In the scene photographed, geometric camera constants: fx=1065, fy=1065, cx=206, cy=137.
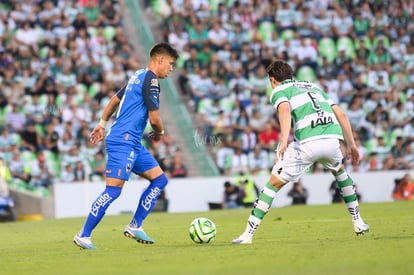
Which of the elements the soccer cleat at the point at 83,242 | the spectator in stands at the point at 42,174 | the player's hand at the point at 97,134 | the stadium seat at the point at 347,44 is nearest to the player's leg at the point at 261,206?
the soccer cleat at the point at 83,242

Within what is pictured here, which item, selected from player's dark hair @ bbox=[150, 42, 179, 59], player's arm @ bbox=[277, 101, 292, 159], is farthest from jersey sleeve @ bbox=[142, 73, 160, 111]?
player's arm @ bbox=[277, 101, 292, 159]

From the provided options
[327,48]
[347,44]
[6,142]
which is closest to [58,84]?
[6,142]

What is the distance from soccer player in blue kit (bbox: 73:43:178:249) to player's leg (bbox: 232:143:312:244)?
1415 millimetres

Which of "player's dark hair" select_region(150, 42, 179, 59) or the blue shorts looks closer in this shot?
the blue shorts

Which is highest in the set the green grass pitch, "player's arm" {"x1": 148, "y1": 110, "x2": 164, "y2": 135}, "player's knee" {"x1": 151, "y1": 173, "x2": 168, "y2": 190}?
"player's arm" {"x1": 148, "y1": 110, "x2": 164, "y2": 135}

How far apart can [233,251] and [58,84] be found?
59.1 feet

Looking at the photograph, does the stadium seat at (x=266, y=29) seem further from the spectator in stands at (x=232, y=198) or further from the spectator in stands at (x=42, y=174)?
the spectator in stands at (x=42, y=174)

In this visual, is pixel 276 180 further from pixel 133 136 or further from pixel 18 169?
pixel 18 169

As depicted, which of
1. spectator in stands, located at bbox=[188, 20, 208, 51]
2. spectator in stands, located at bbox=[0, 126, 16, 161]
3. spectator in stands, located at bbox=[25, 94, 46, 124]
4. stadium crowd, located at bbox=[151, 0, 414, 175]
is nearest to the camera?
spectator in stands, located at bbox=[0, 126, 16, 161]

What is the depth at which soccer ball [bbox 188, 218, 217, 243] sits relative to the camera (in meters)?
13.2

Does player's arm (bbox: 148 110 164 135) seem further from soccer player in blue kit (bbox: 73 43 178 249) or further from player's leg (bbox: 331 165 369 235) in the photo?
player's leg (bbox: 331 165 369 235)

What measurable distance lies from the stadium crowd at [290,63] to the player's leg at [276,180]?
1524 centimetres

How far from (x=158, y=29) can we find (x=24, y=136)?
25.8ft

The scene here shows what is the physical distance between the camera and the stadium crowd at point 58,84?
2659 cm
